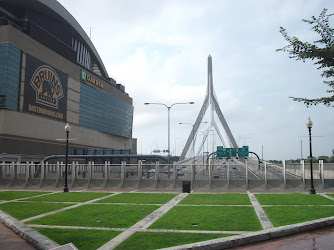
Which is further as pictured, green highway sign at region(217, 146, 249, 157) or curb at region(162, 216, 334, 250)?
green highway sign at region(217, 146, 249, 157)

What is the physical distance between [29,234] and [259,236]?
7184 millimetres

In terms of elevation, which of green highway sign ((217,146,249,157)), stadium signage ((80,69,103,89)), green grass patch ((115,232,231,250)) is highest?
stadium signage ((80,69,103,89))

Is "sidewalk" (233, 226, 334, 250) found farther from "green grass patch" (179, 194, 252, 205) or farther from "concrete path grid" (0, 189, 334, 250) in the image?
"green grass patch" (179, 194, 252, 205)

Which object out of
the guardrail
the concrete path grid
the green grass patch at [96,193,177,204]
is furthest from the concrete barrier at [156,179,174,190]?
the concrete path grid

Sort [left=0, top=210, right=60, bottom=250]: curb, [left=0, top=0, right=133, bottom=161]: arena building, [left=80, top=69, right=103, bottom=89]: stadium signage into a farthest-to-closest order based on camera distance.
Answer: [left=80, top=69, right=103, bottom=89]: stadium signage
[left=0, top=0, right=133, bottom=161]: arena building
[left=0, top=210, right=60, bottom=250]: curb

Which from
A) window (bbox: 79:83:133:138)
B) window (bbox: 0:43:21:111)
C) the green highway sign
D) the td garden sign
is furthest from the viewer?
window (bbox: 79:83:133:138)

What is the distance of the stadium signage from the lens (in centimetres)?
9122

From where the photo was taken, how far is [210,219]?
1302cm

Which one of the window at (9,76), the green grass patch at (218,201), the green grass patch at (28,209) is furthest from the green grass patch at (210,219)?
the window at (9,76)

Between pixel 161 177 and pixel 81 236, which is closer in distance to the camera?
pixel 81 236

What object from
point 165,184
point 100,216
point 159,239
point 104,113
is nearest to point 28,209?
point 100,216

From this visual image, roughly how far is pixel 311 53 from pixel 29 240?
13.1 metres

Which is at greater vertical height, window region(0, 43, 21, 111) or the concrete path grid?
window region(0, 43, 21, 111)

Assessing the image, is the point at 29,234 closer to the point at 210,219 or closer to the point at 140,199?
the point at 210,219
